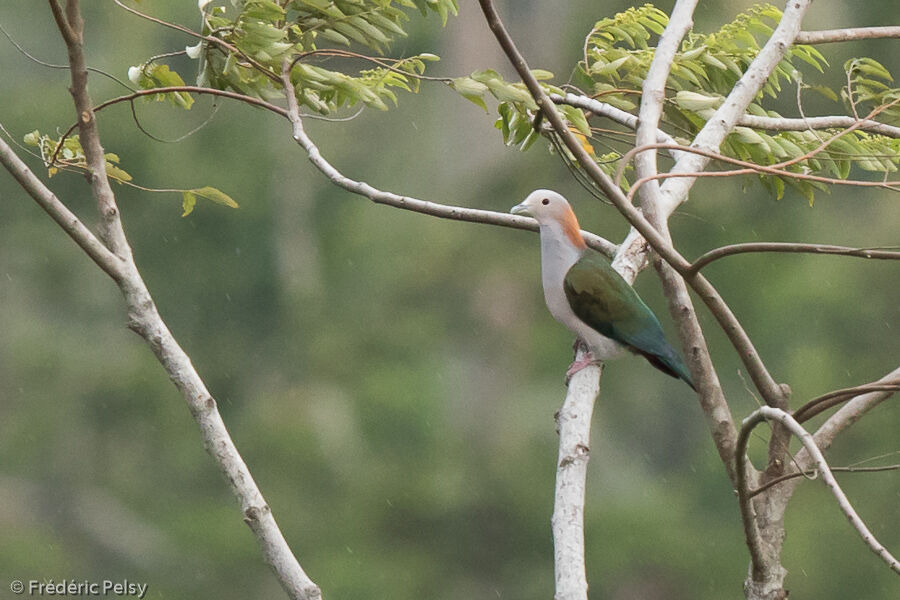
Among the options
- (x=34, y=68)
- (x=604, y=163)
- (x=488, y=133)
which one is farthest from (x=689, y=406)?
(x=604, y=163)

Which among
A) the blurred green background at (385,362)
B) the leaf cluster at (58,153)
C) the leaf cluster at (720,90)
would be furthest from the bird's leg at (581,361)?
the blurred green background at (385,362)

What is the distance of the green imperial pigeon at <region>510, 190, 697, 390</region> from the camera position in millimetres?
A: 2795

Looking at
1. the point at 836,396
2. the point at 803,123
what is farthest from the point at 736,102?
the point at 836,396

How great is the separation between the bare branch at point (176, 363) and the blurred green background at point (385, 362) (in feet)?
22.3

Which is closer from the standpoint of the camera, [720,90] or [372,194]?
[372,194]

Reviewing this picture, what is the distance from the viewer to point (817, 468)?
5.79ft

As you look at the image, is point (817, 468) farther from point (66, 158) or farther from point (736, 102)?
point (66, 158)

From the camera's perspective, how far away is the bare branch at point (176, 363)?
1.95m

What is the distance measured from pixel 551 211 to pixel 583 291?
22 cm

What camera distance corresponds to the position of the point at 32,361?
33.0 feet

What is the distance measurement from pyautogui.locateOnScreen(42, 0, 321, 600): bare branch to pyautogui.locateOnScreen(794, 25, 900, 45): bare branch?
1678 mm

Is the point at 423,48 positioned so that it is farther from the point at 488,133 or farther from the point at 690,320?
the point at 690,320

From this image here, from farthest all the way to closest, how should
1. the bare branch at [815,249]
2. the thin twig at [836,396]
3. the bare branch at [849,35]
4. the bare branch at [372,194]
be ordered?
1. the bare branch at [849,35]
2. the bare branch at [372,194]
3. the thin twig at [836,396]
4. the bare branch at [815,249]

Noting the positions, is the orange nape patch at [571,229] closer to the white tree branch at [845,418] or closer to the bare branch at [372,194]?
the bare branch at [372,194]
